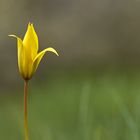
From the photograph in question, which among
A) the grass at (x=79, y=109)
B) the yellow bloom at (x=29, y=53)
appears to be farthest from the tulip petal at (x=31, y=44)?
the grass at (x=79, y=109)

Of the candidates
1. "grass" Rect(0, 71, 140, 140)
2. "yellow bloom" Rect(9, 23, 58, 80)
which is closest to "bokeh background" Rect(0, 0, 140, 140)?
"grass" Rect(0, 71, 140, 140)

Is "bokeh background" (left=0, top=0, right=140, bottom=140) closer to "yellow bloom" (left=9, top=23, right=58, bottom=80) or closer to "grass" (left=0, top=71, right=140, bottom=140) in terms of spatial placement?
"grass" (left=0, top=71, right=140, bottom=140)

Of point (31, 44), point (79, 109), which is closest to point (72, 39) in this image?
point (79, 109)

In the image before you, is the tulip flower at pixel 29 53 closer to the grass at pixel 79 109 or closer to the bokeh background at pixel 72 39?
the grass at pixel 79 109

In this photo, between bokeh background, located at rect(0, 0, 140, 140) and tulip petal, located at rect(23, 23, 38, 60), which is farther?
bokeh background, located at rect(0, 0, 140, 140)

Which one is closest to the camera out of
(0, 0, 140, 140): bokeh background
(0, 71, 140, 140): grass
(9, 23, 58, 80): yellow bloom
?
(9, 23, 58, 80): yellow bloom

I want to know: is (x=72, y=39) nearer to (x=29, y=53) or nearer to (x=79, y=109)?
(x=79, y=109)

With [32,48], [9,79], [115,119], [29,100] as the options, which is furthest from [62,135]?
[9,79]

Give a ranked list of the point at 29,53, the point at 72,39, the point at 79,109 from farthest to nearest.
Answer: the point at 72,39, the point at 79,109, the point at 29,53

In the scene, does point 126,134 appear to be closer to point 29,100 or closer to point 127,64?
point 29,100
